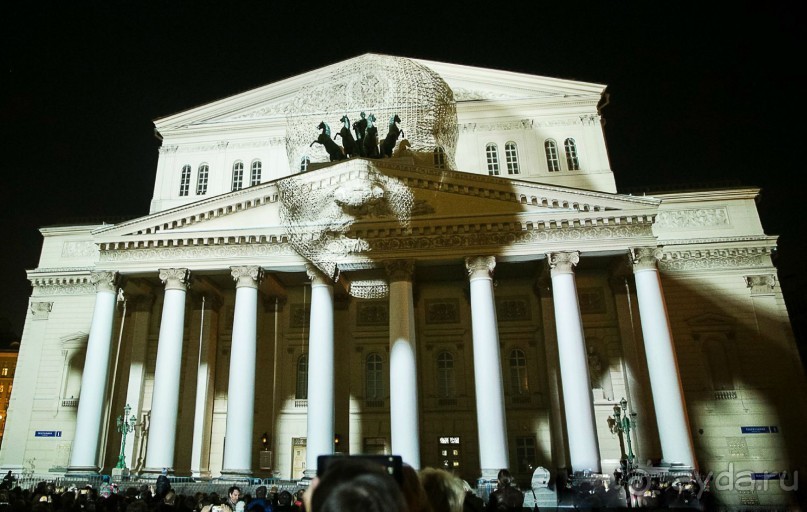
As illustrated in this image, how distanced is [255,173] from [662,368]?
22.3 m

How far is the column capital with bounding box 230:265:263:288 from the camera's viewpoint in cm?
2303

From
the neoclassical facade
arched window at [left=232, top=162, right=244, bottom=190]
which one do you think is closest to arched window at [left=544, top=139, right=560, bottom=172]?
the neoclassical facade

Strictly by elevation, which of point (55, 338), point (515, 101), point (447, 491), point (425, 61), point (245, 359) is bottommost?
point (447, 491)

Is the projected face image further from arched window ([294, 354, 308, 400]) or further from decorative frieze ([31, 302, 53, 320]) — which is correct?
A: decorative frieze ([31, 302, 53, 320])

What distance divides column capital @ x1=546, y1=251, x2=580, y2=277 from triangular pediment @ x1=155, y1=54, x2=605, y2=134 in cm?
1228

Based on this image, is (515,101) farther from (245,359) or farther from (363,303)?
(245,359)

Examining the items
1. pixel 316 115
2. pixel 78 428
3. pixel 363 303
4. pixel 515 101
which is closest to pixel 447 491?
pixel 316 115

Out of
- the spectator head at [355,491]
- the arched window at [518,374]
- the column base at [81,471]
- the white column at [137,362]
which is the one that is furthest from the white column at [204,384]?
the spectator head at [355,491]

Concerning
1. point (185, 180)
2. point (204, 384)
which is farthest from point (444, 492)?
point (185, 180)

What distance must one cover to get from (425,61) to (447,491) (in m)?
30.3

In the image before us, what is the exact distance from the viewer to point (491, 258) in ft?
73.5

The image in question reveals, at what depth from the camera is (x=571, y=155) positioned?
30.2 m

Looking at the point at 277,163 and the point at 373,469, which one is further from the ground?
the point at 277,163

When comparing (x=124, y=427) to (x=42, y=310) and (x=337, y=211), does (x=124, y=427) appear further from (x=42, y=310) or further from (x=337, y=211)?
(x=337, y=211)
